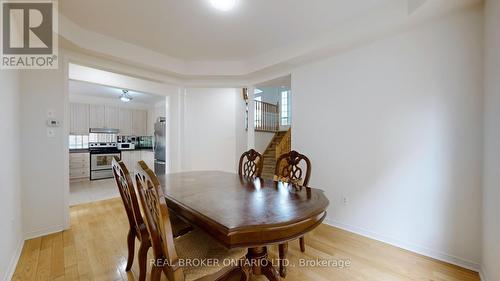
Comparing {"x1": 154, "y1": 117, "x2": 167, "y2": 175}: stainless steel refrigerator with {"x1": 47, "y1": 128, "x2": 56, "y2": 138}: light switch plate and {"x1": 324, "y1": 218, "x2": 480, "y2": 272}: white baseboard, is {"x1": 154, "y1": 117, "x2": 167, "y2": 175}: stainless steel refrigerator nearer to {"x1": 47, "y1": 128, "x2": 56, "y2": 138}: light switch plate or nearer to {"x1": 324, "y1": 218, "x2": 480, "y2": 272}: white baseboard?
{"x1": 47, "y1": 128, "x2": 56, "y2": 138}: light switch plate

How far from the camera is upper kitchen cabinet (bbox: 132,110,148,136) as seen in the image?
21.9 ft

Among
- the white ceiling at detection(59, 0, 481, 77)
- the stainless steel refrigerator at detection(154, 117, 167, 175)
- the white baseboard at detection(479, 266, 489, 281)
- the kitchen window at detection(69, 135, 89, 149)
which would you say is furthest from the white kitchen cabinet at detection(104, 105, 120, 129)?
the white baseboard at detection(479, 266, 489, 281)

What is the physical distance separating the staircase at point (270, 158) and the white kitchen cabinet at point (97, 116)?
4902mm

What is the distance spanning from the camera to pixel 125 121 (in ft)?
21.3

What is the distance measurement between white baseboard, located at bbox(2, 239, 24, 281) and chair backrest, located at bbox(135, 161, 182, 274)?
4.47 feet

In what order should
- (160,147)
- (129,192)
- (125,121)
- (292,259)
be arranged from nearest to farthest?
1. (129,192)
2. (292,259)
3. (160,147)
4. (125,121)

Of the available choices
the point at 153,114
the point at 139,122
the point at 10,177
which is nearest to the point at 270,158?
the point at 153,114

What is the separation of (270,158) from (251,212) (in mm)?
5125

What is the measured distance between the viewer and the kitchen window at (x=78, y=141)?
5.65 meters

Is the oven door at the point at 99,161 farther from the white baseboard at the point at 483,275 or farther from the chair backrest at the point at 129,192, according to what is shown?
the white baseboard at the point at 483,275

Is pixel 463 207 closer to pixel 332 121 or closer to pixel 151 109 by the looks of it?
pixel 332 121

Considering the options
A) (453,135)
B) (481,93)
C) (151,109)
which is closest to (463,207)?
(453,135)

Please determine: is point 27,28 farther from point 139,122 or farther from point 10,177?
point 139,122

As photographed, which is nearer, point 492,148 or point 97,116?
point 492,148
